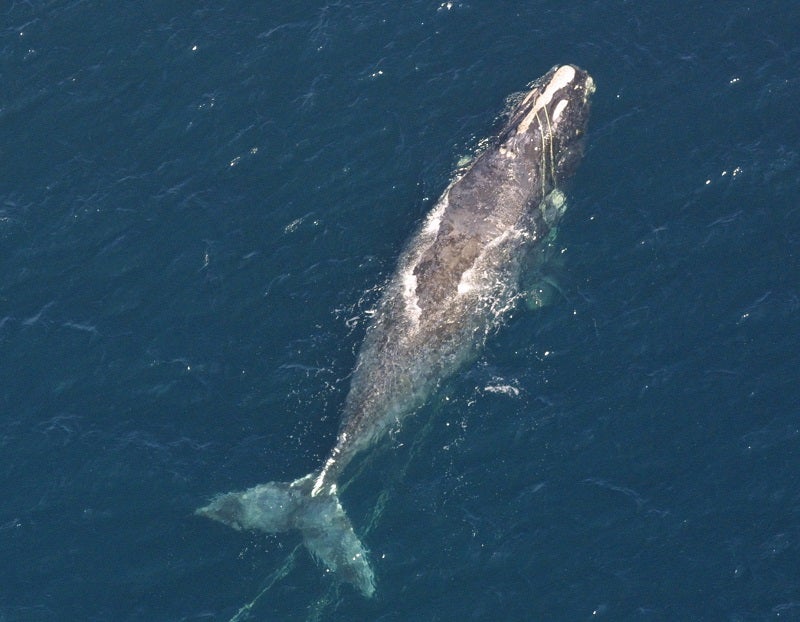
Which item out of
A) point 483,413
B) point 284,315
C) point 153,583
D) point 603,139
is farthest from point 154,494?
point 603,139

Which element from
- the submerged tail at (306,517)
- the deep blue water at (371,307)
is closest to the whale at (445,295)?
the submerged tail at (306,517)

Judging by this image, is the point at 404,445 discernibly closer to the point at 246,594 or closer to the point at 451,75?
the point at 246,594

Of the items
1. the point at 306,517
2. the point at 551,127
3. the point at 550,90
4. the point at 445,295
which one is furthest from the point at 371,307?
the point at 550,90

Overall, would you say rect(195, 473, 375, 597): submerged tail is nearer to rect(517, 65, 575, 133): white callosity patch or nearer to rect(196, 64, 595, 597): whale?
rect(196, 64, 595, 597): whale

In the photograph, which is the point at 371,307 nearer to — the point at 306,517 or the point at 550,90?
the point at 306,517

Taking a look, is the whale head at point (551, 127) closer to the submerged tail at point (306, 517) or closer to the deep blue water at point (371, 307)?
the deep blue water at point (371, 307)

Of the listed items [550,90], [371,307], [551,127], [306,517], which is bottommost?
[306,517]
